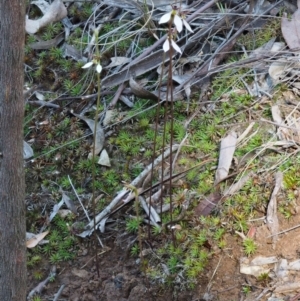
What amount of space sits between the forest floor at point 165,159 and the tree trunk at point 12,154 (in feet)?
1.38

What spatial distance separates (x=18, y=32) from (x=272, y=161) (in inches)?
67.2

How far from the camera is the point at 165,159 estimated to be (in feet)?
12.3

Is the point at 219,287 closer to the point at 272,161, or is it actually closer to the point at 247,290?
the point at 247,290

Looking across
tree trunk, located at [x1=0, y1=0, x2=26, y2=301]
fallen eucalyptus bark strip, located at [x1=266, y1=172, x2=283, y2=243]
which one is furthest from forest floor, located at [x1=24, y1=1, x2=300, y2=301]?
tree trunk, located at [x1=0, y1=0, x2=26, y2=301]

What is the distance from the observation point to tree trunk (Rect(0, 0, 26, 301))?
8.13 feet

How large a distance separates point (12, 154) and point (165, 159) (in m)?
1.33

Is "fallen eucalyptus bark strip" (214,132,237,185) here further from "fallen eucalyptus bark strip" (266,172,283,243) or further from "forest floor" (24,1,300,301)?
"fallen eucalyptus bark strip" (266,172,283,243)

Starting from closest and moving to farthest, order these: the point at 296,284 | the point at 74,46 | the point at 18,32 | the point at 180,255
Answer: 1. the point at 18,32
2. the point at 296,284
3. the point at 180,255
4. the point at 74,46

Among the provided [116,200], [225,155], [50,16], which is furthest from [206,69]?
[50,16]

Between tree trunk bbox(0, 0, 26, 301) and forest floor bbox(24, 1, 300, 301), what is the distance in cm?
42

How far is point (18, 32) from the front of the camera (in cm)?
249

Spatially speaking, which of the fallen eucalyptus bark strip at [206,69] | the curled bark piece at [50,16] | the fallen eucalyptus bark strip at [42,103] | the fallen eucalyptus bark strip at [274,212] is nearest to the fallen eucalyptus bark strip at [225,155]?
the fallen eucalyptus bark strip at [274,212]

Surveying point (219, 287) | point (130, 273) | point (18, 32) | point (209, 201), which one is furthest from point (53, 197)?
point (18, 32)

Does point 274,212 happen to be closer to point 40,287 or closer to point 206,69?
point 206,69
